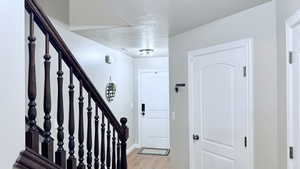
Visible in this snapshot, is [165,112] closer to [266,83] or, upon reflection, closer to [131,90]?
[131,90]

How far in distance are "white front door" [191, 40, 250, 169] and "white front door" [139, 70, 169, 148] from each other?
292 centimetres

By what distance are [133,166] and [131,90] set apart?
1962mm

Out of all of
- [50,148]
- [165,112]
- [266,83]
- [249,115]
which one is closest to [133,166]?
[165,112]

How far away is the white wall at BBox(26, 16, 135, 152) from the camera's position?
254 cm

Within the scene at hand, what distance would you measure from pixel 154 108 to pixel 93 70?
8.75 feet

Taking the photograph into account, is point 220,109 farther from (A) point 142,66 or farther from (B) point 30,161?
(A) point 142,66

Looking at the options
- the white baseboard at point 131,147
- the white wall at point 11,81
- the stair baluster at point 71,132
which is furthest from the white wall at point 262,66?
the white baseboard at point 131,147

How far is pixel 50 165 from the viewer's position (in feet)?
3.93

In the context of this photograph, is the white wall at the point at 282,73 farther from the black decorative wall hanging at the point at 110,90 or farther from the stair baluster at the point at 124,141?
the black decorative wall hanging at the point at 110,90

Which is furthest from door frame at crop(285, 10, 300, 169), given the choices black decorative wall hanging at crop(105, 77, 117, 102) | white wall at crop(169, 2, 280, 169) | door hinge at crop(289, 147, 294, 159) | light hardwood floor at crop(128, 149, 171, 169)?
light hardwood floor at crop(128, 149, 171, 169)

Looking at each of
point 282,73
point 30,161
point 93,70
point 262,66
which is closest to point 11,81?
point 30,161

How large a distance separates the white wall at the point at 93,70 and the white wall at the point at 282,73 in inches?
89.4

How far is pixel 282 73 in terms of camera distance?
1956mm

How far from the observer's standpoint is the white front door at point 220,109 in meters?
2.49
